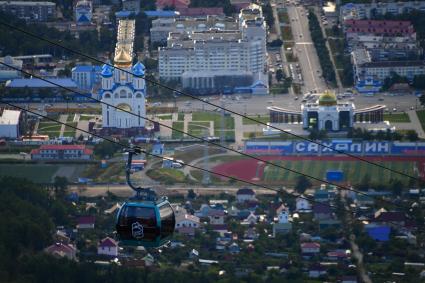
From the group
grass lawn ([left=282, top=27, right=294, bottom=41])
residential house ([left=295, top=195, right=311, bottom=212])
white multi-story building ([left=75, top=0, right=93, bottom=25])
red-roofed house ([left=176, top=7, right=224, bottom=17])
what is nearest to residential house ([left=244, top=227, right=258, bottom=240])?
residential house ([left=295, top=195, right=311, bottom=212])

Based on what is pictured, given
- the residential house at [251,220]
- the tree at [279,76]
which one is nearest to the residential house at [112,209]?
the residential house at [251,220]

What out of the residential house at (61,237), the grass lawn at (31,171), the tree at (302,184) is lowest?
the residential house at (61,237)

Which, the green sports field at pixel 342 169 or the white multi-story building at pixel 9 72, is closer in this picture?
the green sports field at pixel 342 169

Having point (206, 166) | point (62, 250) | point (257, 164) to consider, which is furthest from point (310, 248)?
point (257, 164)

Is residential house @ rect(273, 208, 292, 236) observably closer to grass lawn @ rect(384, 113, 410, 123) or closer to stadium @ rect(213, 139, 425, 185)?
stadium @ rect(213, 139, 425, 185)

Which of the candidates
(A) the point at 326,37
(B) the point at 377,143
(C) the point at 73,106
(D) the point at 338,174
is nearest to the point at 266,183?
(D) the point at 338,174

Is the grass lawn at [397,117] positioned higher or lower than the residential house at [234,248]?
higher

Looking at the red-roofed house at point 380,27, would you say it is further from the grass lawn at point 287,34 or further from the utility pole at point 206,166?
the utility pole at point 206,166
